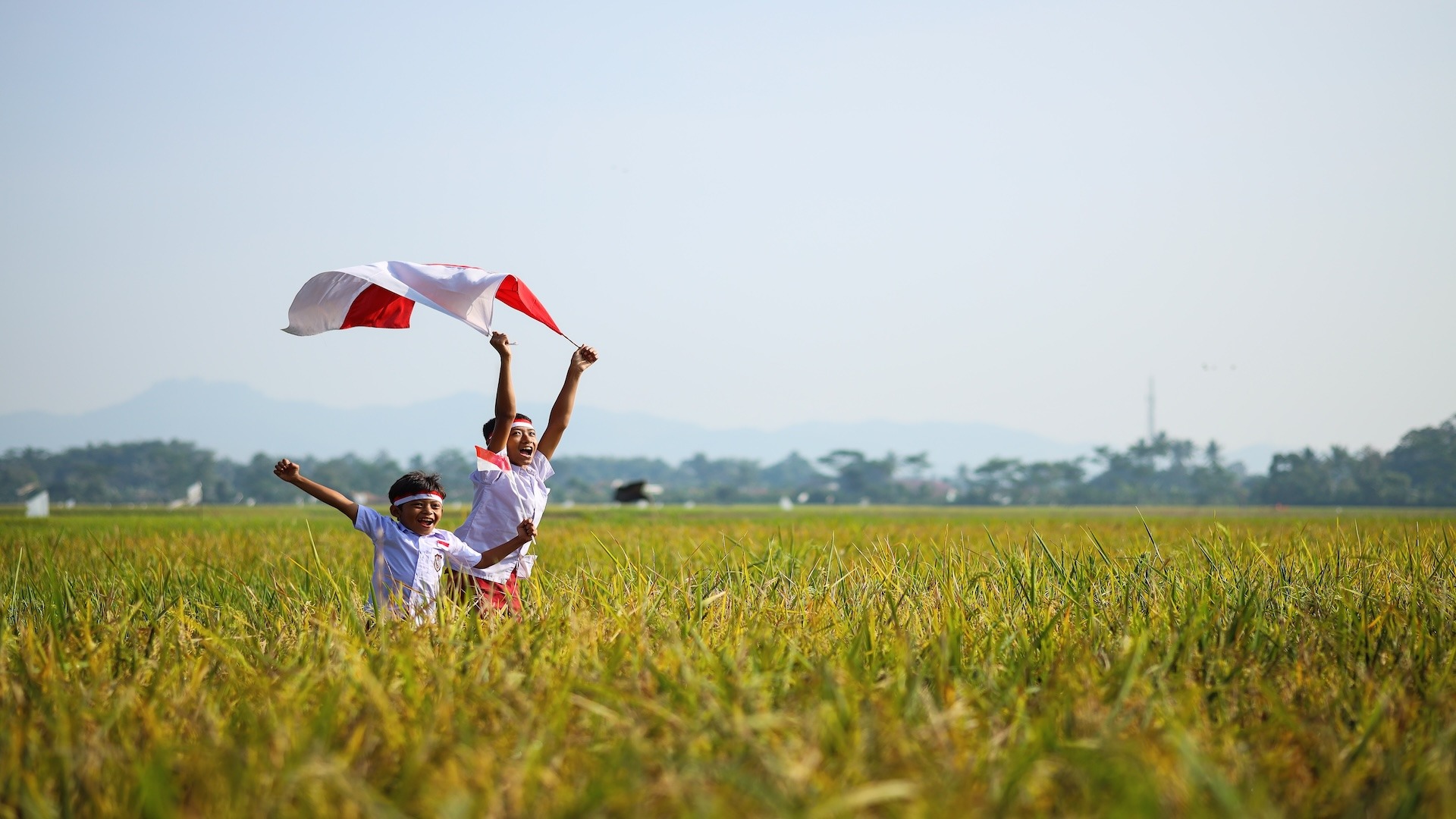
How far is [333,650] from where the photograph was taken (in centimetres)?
414

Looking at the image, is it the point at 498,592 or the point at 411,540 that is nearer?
the point at 411,540

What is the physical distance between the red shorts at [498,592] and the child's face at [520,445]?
1.91 ft

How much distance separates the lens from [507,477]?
5.76 meters

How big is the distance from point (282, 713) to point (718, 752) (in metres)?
1.29

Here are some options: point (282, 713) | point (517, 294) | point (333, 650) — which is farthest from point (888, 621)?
point (517, 294)

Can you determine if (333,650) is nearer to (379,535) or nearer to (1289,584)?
(379,535)

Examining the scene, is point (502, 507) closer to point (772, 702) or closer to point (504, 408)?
point (504, 408)

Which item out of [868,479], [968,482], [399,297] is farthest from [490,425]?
[968,482]

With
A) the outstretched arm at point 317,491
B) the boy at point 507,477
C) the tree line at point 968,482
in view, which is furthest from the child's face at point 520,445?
the tree line at point 968,482

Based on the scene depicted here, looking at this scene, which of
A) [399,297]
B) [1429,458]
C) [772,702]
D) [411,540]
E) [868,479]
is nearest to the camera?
[772,702]

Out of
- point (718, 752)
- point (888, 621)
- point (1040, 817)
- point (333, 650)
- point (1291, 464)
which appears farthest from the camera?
point (1291, 464)

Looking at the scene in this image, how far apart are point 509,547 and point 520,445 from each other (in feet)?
2.10

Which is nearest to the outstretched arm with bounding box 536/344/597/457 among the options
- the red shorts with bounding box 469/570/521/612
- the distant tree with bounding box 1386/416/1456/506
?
the red shorts with bounding box 469/570/521/612

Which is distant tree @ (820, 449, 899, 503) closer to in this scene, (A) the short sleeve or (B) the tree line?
(B) the tree line
